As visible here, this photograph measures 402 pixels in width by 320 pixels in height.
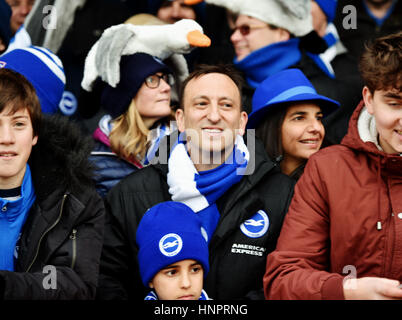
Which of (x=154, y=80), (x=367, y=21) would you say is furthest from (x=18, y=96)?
(x=367, y=21)

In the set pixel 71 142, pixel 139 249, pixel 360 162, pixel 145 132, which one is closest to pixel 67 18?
pixel 145 132

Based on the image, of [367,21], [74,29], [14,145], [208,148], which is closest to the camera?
[14,145]

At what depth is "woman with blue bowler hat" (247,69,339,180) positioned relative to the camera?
4.45 m

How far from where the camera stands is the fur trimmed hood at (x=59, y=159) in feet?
12.0

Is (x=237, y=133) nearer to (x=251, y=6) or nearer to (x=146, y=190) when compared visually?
(x=146, y=190)

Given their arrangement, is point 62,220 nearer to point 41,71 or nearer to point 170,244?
point 170,244

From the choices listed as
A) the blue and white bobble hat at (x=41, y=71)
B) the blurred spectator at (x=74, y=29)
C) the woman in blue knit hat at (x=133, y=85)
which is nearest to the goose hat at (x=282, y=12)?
the woman in blue knit hat at (x=133, y=85)

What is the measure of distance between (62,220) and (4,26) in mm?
2036

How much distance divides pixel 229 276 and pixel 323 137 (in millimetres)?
1333

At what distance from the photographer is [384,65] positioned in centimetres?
320

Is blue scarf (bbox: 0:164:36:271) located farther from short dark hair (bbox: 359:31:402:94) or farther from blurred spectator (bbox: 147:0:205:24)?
blurred spectator (bbox: 147:0:205:24)

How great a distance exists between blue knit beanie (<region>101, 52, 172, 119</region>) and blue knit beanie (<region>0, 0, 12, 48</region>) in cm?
86

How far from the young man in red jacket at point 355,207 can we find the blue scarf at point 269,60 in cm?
180

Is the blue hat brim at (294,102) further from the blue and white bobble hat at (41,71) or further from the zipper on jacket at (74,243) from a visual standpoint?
the zipper on jacket at (74,243)
